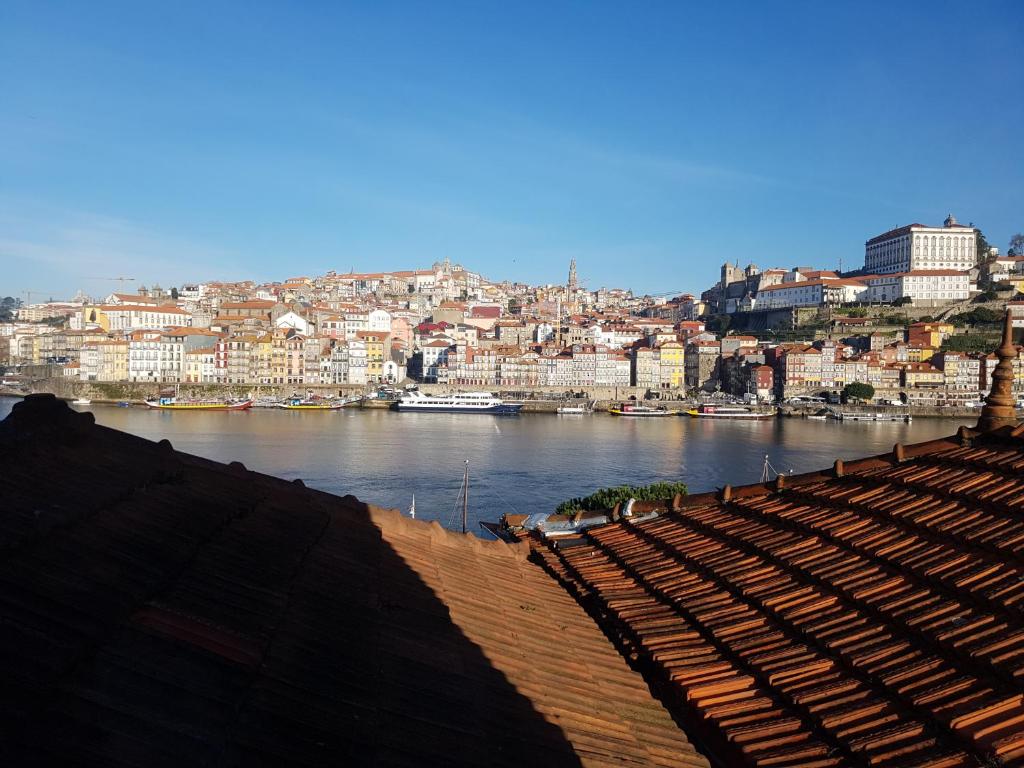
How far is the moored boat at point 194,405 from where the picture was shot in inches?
1324

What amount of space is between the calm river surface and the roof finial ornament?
10261 mm

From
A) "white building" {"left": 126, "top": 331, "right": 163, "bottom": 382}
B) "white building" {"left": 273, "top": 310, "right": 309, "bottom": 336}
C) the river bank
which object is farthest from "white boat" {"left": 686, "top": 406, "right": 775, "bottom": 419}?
"white building" {"left": 126, "top": 331, "right": 163, "bottom": 382}

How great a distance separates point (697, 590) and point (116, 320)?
50296mm

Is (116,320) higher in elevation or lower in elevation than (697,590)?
higher

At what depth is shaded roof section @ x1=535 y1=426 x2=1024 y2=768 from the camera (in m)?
1.52

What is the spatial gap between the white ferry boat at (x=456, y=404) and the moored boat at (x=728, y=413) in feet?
23.4

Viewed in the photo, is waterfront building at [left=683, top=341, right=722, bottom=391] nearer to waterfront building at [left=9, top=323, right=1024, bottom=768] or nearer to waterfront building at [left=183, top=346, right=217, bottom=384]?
waterfront building at [left=183, top=346, right=217, bottom=384]

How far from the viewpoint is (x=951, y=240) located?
49.8m

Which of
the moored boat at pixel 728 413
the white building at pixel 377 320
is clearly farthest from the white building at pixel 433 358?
the moored boat at pixel 728 413

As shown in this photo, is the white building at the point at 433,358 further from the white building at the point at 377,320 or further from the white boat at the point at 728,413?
the white boat at the point at 728,413

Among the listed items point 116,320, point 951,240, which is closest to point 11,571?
point 116,320

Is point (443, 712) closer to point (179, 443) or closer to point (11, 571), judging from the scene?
point (11, 571)

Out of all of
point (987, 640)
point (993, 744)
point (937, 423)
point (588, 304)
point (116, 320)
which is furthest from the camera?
point (588, 304)

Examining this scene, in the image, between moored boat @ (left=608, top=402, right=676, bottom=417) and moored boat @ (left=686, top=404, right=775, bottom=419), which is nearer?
moored boat @ (left=686, top=404, right=775, bottom=419)
